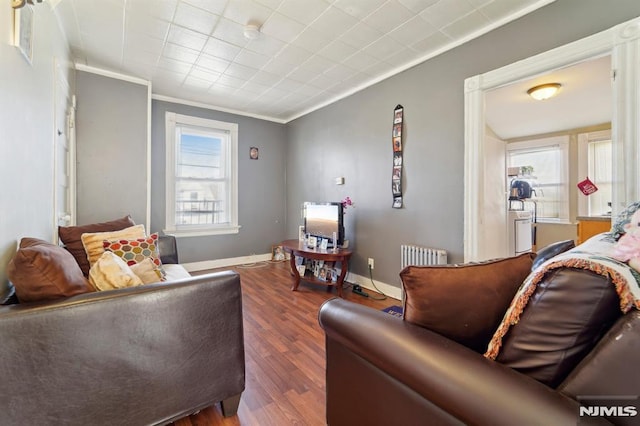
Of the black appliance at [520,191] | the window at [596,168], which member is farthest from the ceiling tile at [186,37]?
the window at [596,168]

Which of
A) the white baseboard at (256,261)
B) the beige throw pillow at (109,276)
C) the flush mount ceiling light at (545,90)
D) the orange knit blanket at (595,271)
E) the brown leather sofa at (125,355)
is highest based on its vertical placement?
the flush mount ceiling light at (545,90)

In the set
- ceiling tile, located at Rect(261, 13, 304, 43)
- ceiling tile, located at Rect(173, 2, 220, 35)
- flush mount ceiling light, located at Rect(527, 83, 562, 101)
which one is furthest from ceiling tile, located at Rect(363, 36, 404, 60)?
flush mount ceiling light, located at Rect(527, 83, 562, 101)

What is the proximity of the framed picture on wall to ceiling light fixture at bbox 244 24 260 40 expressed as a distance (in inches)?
51.8

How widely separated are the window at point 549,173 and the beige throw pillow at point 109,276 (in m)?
6.02

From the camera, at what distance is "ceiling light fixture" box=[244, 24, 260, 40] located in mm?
2252

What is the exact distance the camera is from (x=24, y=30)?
4.50 feet

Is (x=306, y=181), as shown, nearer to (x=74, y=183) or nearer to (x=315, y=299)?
(x=315, y=299)

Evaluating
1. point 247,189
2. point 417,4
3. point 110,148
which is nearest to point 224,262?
point 247,189

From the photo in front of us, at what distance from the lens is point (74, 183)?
9.43 ft

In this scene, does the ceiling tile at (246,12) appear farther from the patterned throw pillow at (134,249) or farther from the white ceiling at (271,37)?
the patterned throw pillow at (134,249)

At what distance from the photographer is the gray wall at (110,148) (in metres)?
2.99

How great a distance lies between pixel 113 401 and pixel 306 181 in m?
3.68

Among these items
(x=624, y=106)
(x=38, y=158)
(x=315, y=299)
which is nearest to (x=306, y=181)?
(x=315, y=299)

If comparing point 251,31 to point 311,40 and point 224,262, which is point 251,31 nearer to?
point 311,40
